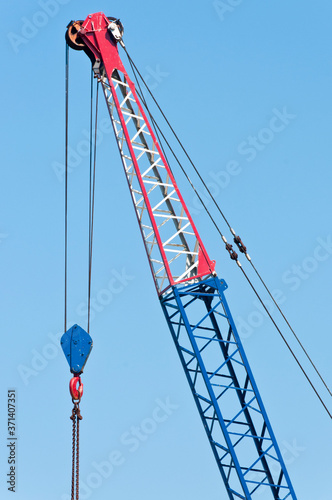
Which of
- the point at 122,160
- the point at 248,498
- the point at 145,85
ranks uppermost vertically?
the point at 145,85

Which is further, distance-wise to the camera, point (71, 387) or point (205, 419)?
point (205, 419)

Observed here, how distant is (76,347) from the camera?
49.1 m

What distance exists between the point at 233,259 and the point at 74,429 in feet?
40.6

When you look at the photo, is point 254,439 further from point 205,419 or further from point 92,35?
point 92,35

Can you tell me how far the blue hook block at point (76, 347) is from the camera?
48875 mm

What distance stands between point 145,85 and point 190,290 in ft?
35.5

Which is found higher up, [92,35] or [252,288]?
[92,35]

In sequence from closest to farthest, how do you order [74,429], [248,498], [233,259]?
[74,429], [248,498], [233,259]

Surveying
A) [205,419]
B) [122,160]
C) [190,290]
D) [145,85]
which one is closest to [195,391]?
[205,419]

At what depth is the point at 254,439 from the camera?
53156mm

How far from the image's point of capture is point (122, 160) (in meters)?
53.5

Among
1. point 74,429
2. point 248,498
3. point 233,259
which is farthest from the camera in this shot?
point 233,259

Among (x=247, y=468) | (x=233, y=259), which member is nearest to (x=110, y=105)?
(x=233, y=259)

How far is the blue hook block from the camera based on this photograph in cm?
4888
